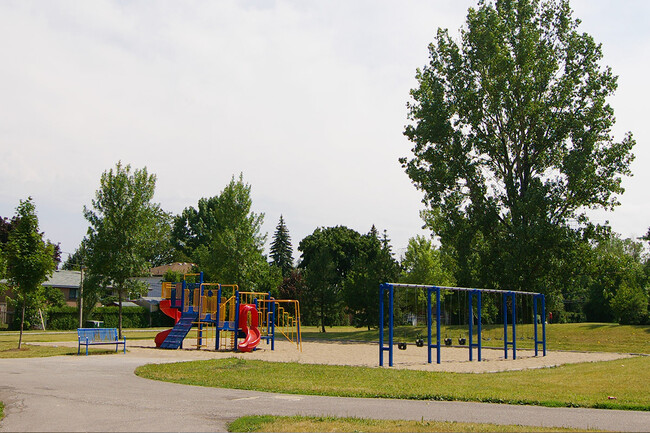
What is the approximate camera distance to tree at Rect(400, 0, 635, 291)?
115ft

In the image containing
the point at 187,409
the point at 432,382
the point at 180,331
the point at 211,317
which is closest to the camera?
the point at 187,409

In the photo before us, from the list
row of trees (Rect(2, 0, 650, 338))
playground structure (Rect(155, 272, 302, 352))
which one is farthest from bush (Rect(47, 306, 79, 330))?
playground structure (Rect(155, 272, 302, 352))

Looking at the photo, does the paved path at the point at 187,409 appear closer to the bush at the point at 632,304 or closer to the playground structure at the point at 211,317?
the playground structure at the point at 211,317

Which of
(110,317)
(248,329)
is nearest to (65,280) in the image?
(110,317)

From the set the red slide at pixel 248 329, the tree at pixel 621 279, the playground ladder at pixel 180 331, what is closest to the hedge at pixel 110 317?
the playground ladder at pixel 180 331

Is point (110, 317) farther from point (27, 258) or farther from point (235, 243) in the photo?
point (27, 258)

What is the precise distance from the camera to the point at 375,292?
146 ft

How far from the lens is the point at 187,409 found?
9961 millimetres

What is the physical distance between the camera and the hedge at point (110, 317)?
5069 centimetres

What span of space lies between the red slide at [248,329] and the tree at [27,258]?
8.36 meters

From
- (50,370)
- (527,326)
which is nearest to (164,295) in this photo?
(50,370)

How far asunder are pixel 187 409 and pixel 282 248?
9176cm

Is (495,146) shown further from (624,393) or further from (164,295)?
(624,393)

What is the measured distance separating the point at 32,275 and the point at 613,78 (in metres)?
33.4
